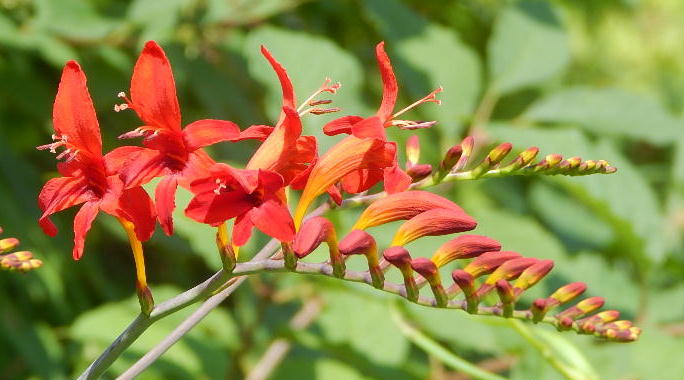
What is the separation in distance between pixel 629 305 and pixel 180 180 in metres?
1.92

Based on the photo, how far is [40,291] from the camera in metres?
2.63

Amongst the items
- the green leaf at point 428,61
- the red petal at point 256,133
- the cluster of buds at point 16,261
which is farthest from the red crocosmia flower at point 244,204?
the green leaf at point 428,61

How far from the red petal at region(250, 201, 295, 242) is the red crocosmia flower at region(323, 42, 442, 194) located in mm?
174

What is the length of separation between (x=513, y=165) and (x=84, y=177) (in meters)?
0.62

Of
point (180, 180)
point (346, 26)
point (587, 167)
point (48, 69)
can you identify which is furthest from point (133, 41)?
point (587, 167)

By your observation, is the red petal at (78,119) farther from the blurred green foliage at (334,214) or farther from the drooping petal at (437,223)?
the blurred green foliage at (334,214)

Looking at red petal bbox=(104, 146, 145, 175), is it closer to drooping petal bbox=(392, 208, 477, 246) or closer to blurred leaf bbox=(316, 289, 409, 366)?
drooping petal bbox=(392, 208, 477, 246)

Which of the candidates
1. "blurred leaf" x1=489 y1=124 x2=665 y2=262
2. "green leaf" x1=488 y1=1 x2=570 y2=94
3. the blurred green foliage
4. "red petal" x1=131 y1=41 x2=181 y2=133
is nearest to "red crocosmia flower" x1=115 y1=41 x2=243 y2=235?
"red petal" x1=131 y1=41 x2=181 y2=133

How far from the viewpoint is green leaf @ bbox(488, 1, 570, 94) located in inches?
115

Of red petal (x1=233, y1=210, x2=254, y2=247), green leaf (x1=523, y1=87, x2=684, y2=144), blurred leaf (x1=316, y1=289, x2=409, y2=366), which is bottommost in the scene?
blurred leaf (x1=316, y1=289, x2=409, y2=366)

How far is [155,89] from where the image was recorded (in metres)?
1.31

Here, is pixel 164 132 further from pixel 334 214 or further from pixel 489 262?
Answer: pixel 334 214

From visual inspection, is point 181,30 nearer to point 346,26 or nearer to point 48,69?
point 48,69

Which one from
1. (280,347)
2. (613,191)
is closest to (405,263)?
(280,347)
